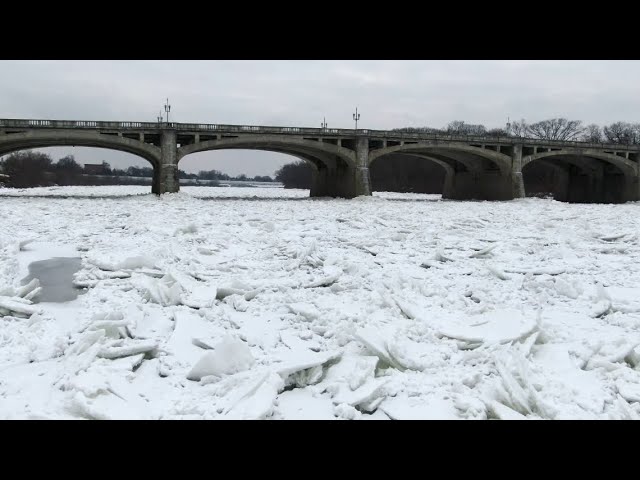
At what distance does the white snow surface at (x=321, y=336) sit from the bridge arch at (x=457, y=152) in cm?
3021

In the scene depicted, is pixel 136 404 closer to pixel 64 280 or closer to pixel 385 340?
pixel 385 340

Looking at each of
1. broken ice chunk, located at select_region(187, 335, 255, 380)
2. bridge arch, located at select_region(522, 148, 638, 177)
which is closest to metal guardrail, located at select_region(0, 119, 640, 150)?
bridge arch, located at select_region(522, 148, 638, 177)

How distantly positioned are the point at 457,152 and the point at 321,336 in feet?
131

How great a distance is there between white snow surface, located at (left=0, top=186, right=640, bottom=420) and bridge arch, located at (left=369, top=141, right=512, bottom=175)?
1189 inches

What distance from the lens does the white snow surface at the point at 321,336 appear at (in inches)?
155

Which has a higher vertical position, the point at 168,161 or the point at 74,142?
the point at 74,142

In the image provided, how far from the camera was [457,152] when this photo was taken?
139 feet

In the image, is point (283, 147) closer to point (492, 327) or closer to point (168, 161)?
point (168, 161)

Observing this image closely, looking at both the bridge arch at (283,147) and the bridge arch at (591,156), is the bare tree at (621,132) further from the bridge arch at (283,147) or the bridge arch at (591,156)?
the bridge arch at (283,147)

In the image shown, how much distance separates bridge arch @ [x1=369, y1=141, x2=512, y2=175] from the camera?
3950cm

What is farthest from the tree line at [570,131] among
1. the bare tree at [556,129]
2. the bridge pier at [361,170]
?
the bridge pier at [361,170]

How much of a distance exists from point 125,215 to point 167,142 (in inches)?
735

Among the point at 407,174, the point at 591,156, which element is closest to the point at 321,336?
the point at 591,156

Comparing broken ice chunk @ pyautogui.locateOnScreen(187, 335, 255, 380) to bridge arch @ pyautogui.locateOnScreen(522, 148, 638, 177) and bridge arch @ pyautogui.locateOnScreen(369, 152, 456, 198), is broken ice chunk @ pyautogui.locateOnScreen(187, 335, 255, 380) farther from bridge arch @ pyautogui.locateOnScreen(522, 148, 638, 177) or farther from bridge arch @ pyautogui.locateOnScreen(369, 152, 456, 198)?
bridge arch @ pyautogui.locateOnScreen(369, 152, 456, 198)
